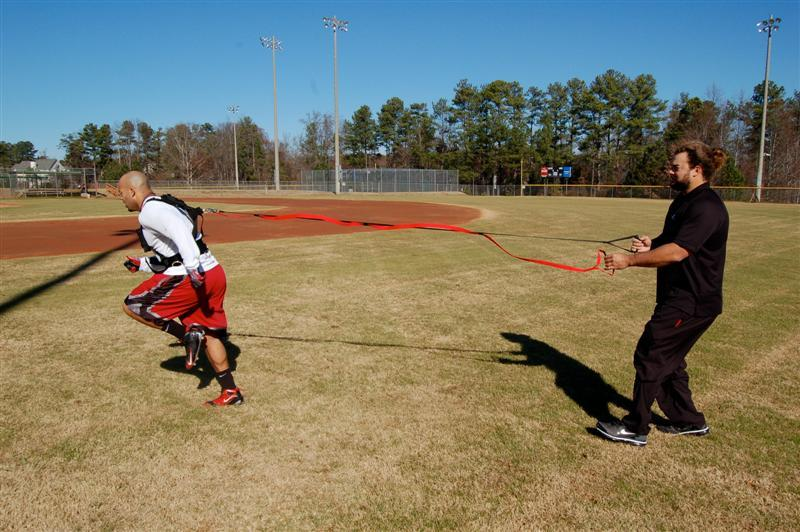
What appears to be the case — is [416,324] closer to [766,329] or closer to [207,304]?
[207,304]

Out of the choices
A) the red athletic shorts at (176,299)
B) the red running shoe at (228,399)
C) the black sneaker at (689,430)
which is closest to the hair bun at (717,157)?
the black sneaker at (689,430)

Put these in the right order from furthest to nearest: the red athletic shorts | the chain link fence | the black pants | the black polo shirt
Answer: the chain link fence → the red athletic shorts → the black pants → the black polo shirt

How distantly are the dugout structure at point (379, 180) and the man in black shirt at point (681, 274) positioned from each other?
56.5 metres

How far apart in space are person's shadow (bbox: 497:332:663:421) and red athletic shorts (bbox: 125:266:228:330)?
3.04 meters

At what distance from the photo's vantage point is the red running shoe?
4.39m

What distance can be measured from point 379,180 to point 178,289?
57516mm

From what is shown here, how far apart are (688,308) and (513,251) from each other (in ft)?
32.4

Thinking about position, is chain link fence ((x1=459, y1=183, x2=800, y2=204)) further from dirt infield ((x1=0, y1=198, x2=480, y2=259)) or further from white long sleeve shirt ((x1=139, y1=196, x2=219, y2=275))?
white long sleeve shirt ((x1=139, y1=196, x2=219, y2=275))

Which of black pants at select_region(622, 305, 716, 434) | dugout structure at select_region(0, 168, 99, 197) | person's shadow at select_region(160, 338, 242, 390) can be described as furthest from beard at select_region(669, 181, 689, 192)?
dugout structure at select_region(0, 168, 99, 197)

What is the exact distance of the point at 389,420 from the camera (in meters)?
4.17

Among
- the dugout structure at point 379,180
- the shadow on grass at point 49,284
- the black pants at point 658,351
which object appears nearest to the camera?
the black pants at point 658,351

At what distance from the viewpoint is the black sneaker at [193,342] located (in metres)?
4.23

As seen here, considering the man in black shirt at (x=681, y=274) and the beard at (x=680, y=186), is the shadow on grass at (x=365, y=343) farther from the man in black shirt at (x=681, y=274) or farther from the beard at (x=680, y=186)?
the beard at (x=680, y=186)

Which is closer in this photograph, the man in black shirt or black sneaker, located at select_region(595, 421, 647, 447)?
the man in black shirt
